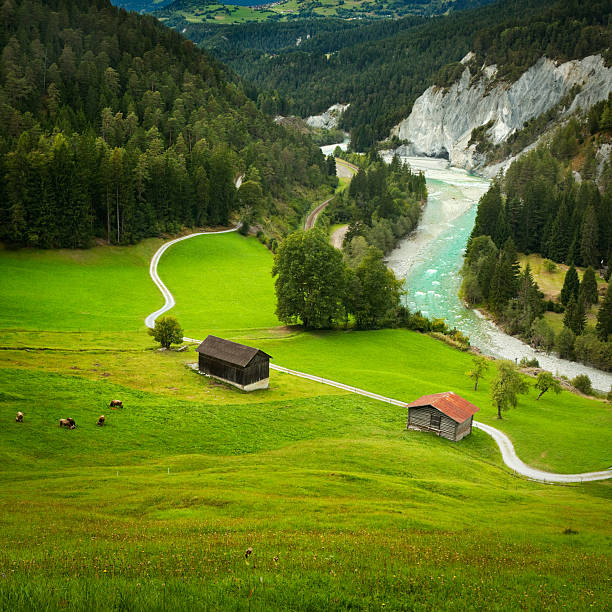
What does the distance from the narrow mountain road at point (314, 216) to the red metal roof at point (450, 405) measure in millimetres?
94252

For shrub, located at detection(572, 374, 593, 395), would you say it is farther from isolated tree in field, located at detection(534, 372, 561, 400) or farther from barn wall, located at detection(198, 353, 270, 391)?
barn wall, located at detection(198, 353, 270, 391)

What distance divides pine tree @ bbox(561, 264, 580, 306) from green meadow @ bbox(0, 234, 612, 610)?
3396 centimetres

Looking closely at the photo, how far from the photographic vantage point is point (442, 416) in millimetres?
49688

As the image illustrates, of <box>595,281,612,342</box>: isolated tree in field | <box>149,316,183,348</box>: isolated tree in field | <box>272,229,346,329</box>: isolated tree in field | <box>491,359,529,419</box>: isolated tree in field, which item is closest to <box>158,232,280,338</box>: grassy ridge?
<box>272,229,346,329</box>: isolated tree in field

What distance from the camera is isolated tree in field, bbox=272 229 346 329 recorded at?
79250 mm

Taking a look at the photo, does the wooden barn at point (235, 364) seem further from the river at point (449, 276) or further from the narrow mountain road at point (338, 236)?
the narrow mountain road at point (338, 236)

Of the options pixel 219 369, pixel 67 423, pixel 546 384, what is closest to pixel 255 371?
pixel 219 369

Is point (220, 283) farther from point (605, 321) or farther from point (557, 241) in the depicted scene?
point (557, 241)

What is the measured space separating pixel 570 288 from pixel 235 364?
72.5m

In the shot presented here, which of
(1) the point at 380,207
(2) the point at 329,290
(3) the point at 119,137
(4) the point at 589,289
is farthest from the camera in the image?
(1) the point at 380,207

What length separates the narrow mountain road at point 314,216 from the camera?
145m

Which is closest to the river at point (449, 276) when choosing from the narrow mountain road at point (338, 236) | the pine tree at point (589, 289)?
the narrow mountain road at point (338, 236)

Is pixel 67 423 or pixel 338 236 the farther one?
pixel 338 236

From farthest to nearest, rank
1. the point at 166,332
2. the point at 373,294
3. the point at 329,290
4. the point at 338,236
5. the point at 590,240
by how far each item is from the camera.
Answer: the point at 338,236
the point at 590,240
the point at 373,294
the point at 329,290
the point at 166,332
